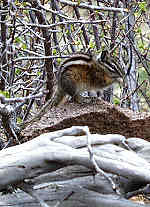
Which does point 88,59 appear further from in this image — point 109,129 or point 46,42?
point 109,129

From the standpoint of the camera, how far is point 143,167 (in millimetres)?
2029

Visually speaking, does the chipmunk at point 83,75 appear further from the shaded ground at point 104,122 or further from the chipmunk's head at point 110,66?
the shaded ground at point 104,122

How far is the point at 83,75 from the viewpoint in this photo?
4.52 metres

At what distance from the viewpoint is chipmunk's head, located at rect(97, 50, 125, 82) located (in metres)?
4.46

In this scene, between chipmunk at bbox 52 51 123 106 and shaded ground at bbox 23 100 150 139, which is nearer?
shaded ground at bbox 23 100 150 139

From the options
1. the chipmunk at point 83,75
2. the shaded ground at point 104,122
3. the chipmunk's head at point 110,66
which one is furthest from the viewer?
the chipmunk's head at point 110,66

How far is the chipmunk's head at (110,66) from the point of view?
4.46 metres

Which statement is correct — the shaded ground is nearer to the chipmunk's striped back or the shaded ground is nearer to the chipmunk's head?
the chipmunk's striped back

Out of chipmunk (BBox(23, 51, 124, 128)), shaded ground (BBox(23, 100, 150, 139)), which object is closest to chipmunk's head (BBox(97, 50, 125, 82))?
chipmunk (BBox(23, 51, 124, 128))

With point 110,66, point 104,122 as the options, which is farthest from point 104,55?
point 104,122

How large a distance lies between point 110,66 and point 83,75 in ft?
1.03

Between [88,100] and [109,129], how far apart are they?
61 cm

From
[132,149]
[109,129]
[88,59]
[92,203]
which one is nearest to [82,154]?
[92,203]

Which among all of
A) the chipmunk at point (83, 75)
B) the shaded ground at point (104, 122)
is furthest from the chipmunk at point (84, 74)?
the shaded ground at point (104, 122)
